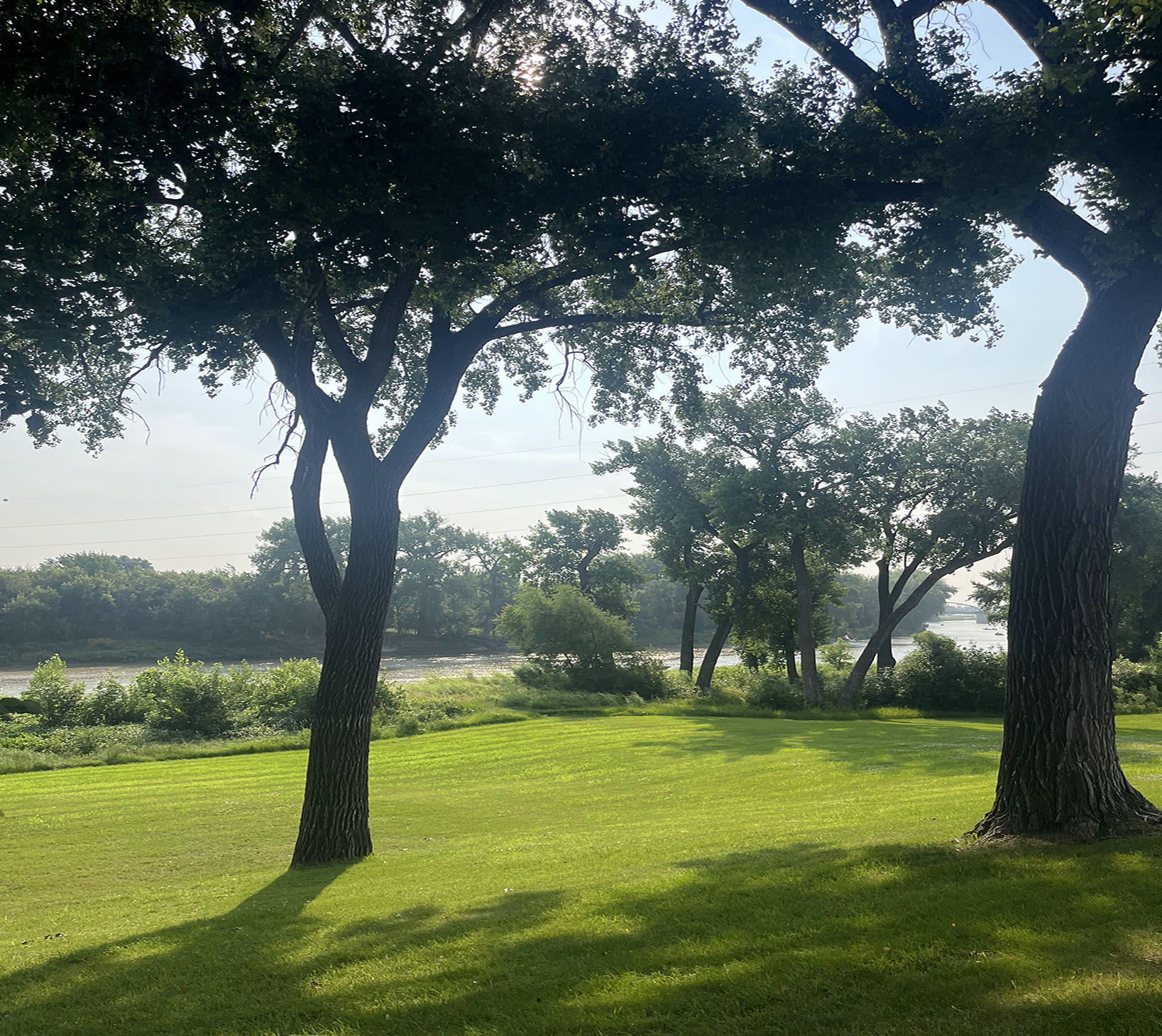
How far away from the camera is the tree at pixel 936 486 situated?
30906 mm

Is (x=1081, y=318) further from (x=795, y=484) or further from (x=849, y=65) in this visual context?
(x=795, y=484)

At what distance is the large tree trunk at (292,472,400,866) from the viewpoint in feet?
30.1

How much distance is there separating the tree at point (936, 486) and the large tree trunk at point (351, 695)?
26593 millimetres

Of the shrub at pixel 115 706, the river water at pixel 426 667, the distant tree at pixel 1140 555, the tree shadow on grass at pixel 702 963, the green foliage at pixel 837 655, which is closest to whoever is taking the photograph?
the tree shadow on grass at pixel 702 963

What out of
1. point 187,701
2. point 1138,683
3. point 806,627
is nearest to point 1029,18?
point 187,701

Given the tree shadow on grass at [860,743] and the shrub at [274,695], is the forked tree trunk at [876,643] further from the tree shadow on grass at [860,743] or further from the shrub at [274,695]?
the shrub at [274,695]

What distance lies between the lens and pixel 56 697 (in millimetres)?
25094

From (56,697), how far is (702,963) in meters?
27.8

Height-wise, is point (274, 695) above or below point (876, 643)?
below

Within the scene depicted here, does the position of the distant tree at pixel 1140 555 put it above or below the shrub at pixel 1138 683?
above

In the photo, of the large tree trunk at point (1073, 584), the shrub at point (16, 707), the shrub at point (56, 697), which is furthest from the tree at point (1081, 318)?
the shrub at point (16, 707)

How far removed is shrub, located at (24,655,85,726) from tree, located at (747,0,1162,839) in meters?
27.8

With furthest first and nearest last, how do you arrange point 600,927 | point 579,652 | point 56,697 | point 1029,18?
point 579,652 → point 56,697 → point 1029,18 → point 600,927

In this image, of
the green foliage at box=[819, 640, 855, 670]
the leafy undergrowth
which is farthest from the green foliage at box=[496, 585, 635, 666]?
the green foliage at box=[819, 640, 855, 670]
